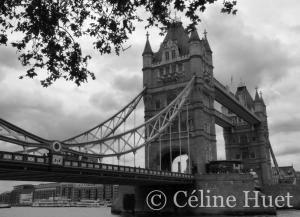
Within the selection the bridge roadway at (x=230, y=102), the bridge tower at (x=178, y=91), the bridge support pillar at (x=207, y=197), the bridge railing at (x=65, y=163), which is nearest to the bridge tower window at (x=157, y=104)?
the bridge tower at (x=178, y=91)

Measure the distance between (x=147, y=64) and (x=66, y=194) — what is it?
145275 millimetres

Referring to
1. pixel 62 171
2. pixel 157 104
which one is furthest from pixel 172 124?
pixel 62 171

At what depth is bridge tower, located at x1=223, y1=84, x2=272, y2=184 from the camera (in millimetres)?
89312

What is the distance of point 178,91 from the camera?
63.0 m

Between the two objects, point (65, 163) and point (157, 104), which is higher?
point (157, 104)

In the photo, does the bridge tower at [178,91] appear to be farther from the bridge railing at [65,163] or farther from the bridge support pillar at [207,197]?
the bridge railing at [65,163]

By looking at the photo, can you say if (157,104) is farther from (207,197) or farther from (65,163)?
(65,163)

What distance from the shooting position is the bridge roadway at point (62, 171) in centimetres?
2970

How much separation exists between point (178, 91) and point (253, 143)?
3618 centimetres

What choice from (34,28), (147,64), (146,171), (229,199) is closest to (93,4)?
(34,28)

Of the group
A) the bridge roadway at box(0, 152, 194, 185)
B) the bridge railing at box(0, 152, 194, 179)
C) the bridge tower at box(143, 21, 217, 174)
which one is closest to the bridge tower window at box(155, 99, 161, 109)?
the bridge tower at box(143, 21, 217, 174)

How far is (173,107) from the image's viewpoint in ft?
199

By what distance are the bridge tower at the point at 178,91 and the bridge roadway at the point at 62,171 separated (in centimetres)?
1239

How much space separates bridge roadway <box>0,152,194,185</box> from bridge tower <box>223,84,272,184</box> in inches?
1801
